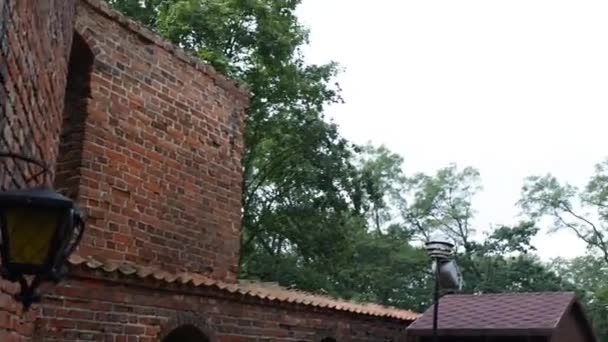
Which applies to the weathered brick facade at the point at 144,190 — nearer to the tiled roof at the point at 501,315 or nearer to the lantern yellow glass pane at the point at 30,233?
the lantern yellow glass pane at the point at 30,233

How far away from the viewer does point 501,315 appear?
9.31m

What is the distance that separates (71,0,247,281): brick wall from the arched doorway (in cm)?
74

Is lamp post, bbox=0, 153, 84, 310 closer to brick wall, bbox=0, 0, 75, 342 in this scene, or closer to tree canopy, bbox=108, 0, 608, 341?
brick wall, bbox=0, 0, 75, 342

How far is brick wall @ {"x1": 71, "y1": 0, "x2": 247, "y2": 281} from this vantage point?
5543 millimetres

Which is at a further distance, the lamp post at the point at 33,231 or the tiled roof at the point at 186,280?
the tiled roof at the point at 186,280

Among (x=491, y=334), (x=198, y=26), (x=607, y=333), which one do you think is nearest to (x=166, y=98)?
(x=491, y=334)

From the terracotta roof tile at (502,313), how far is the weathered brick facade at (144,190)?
1.83 meters

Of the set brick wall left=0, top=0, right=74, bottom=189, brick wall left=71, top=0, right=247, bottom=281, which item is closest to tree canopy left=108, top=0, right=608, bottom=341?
brick wall left=71, top=0, right=247, bottom=281

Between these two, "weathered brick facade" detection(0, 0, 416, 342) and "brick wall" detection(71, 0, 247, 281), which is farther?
"brick wall" detection(71, 0, 247, 281)

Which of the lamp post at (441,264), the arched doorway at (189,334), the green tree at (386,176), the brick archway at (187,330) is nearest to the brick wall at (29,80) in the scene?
the brick archway at (187,330)

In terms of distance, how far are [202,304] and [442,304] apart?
6206 millimetres

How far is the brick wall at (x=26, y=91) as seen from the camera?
2363 millimetres

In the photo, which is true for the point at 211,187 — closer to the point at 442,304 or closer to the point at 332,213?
the point at 442,304

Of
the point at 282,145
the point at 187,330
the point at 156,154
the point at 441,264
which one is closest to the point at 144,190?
the point at 156,154
